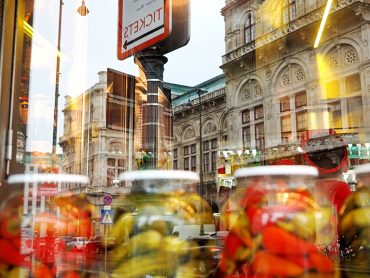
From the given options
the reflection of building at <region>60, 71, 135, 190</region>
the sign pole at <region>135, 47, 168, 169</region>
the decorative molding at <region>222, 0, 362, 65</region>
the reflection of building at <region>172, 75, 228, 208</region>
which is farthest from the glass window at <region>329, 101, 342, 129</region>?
the reflection of building at <region>60, 71, 135, 190</region>

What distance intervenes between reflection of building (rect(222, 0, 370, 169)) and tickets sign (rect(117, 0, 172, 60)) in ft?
1.47

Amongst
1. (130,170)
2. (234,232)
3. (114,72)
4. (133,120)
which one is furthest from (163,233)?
(114,72)

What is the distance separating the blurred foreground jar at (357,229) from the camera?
1.32m

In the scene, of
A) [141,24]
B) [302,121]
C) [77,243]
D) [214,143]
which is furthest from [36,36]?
[302,121]

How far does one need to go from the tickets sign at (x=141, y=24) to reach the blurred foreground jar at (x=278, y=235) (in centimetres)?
119

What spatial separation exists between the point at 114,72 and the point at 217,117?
102cm

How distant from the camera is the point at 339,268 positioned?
4.45ft

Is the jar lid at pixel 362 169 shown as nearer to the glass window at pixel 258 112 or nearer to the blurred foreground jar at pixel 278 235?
the blurred foreground jar at pixel 278 235

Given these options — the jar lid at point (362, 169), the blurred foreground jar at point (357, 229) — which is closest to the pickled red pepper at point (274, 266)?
the blurred foreground jar at point (357, 229)

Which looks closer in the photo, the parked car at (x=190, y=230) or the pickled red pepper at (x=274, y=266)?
the pickled red pepper at (x=274, y=266)

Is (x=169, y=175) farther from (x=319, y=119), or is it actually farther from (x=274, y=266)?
(x=274, y=266)

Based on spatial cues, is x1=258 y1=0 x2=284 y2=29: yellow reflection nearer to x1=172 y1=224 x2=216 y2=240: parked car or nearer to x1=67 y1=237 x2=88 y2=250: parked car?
A: x1=172 y1=224 x2=216 y2=240: parked car

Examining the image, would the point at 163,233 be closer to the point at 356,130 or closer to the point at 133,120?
the point at 356,130

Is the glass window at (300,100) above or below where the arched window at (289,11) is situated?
below
